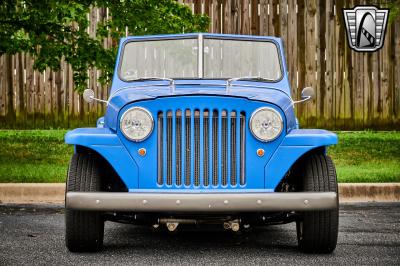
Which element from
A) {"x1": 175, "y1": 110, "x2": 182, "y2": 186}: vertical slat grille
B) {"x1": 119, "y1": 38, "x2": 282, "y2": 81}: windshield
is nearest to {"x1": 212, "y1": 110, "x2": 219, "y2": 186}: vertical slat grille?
{"x1": 175, "y1": 110, "x2": 182, "y2": 186}: vertical slat grille

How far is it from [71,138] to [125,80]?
151 centimetres

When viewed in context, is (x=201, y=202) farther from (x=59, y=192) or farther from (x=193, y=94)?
(x=59, y=192)

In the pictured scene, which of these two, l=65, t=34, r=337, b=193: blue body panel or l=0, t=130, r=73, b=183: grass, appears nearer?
l=65, t=34, r=337, b=193: blue body panel

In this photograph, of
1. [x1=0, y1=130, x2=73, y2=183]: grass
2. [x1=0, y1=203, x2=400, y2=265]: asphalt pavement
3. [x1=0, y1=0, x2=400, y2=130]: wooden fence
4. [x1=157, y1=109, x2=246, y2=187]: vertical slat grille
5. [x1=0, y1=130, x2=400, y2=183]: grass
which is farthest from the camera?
[x1=0, y1=0, x2=400, y2=130]: wooden fence

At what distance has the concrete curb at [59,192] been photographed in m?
10.9

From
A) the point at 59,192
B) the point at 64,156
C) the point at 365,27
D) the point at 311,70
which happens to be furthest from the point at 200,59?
the point at 365,27

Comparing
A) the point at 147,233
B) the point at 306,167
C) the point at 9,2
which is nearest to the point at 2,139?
the point at 9,2

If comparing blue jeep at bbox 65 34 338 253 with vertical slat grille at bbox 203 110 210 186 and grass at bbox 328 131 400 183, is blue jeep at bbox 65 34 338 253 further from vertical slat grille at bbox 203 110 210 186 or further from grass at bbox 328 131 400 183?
grass at bbox 328 131 400 183

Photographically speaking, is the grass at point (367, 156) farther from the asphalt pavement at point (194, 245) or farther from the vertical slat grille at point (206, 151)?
the vertical slat grille at point (206, 151)

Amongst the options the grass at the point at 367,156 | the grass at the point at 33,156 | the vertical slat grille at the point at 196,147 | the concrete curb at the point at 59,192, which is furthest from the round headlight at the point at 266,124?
the grass at the point at 33,156

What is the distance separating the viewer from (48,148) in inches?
563

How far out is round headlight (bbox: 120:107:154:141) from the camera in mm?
6816

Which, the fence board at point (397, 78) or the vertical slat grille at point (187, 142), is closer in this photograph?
the vertical slat grille at point (187, 142)

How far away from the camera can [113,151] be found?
6855 mm
